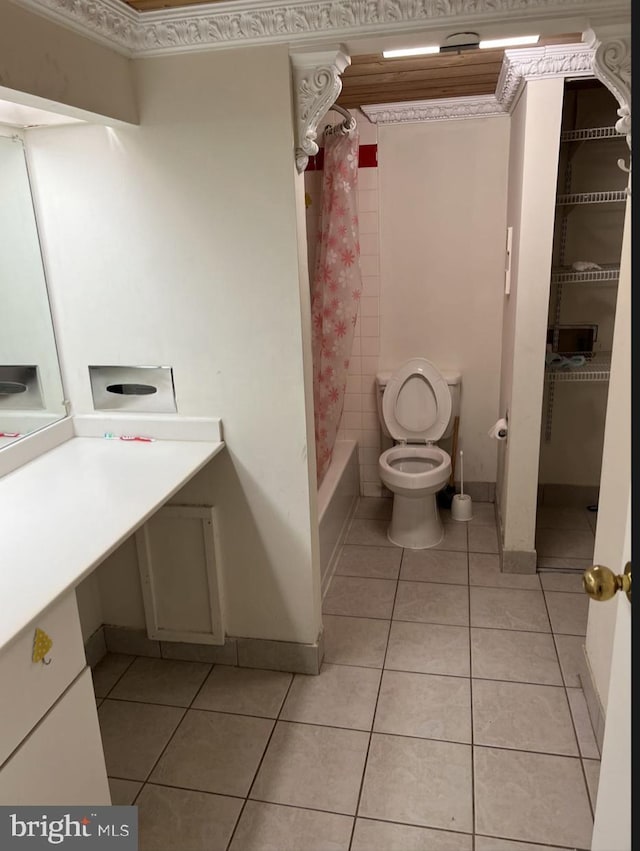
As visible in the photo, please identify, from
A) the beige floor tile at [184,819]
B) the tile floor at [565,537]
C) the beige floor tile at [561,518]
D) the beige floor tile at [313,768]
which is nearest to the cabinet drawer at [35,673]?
the beige floor tile at [184,819]

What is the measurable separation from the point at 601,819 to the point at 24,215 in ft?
7.22

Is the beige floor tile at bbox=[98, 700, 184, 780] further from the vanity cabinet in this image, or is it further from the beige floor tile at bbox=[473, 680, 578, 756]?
the beige floor tile at bbox=[473, 680, 578, 756]

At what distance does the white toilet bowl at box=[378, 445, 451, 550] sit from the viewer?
309cm

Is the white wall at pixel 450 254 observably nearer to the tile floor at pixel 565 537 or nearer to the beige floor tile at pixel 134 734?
the tile floor at pixel 565 537

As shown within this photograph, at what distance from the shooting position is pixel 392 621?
8.50 feet

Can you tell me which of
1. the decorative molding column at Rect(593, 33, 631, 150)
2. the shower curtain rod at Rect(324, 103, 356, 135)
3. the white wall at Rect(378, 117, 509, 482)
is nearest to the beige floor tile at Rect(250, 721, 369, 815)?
the decorative molding column at Rect(593, 33, 631, 150)

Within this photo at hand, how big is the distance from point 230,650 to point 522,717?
105 centimetres

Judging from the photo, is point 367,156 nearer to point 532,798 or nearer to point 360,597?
point 360,597

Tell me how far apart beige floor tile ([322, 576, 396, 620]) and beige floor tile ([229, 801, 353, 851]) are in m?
0.97

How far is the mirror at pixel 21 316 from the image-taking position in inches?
77.5

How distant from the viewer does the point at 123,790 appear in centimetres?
184

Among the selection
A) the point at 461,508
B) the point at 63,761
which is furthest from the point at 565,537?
the point at 63,761

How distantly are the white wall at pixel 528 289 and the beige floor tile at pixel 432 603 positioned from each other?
1.24 ft

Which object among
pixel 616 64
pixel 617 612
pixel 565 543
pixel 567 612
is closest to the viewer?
pixel 617 612
